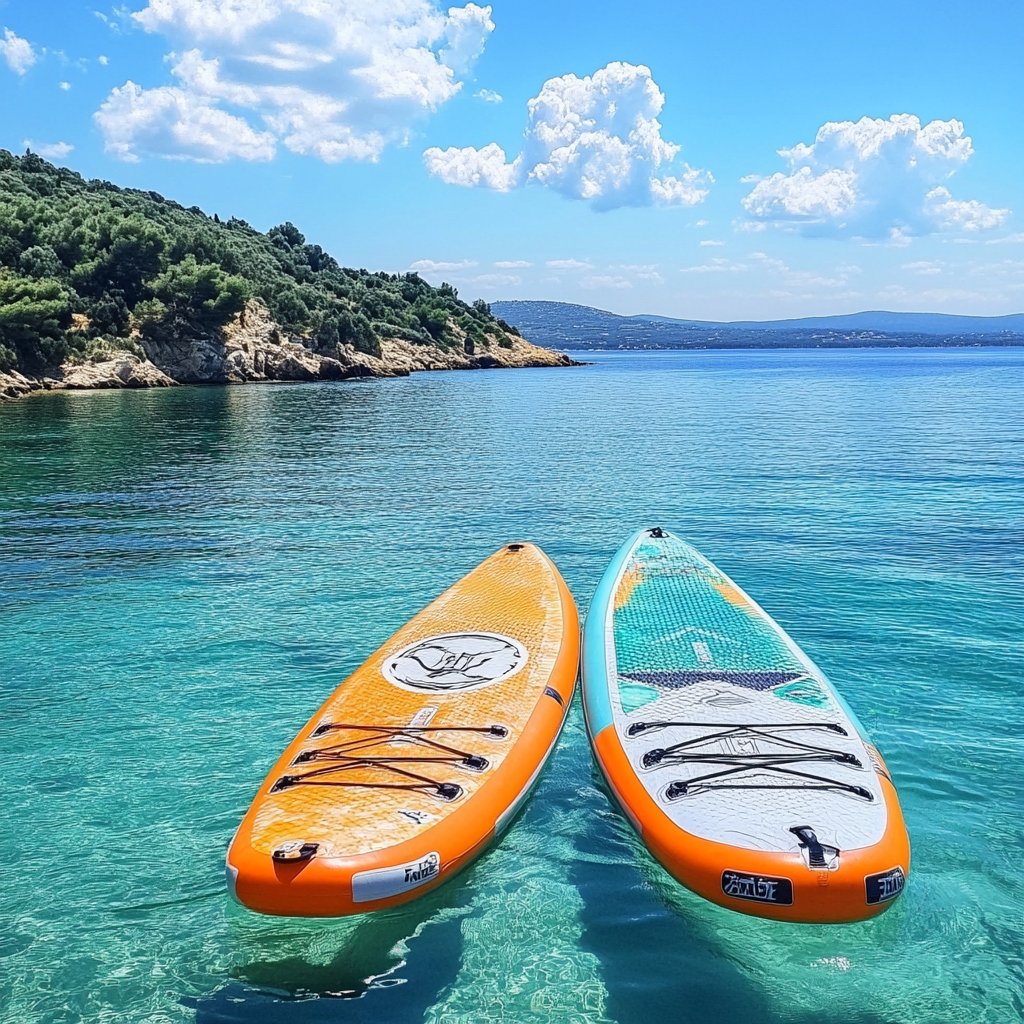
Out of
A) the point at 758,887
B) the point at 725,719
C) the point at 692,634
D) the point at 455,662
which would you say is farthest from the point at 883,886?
the point at 455,662

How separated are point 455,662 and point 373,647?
2.99 metres

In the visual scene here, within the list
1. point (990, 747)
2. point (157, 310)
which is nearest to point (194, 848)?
point (990, 747)

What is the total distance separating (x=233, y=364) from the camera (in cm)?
6588

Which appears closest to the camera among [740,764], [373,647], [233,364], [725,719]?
[740,764]

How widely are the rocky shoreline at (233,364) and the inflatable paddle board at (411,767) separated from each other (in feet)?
152

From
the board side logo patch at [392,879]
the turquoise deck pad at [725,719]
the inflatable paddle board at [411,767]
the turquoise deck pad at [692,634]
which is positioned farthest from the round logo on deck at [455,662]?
the board side logo patch at [392,879]

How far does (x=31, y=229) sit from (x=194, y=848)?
6348 cm

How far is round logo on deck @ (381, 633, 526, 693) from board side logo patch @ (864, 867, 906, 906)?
3643 mm

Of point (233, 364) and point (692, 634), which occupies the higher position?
point (233, 364)

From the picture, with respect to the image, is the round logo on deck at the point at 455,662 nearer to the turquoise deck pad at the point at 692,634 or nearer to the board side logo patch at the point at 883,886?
the turquoise deck pad at the point at 692,634

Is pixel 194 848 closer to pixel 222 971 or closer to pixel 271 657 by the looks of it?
pixel 222 971

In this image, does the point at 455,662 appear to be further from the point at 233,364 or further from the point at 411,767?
the point at 233,364

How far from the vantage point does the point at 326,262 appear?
10425cm

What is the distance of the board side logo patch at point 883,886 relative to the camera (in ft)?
16.5
